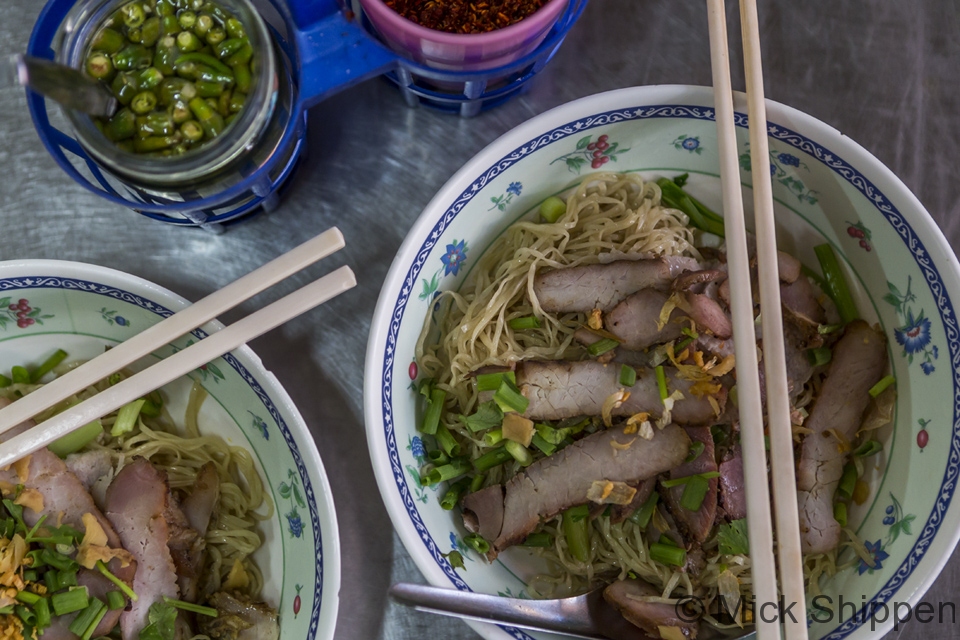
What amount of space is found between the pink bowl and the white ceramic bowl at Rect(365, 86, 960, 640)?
6.6 inches

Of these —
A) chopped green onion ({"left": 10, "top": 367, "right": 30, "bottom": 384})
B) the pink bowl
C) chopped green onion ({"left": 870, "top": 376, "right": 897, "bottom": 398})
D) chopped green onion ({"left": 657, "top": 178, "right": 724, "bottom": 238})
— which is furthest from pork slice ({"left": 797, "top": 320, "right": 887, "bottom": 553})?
chopped green onion ({"left": 10, "top": 367, "right": 30, "bottom": 384})

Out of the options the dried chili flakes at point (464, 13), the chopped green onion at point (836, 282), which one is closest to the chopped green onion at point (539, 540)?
the chopped green onion at point (836, 282)

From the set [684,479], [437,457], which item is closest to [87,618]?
[437,457]

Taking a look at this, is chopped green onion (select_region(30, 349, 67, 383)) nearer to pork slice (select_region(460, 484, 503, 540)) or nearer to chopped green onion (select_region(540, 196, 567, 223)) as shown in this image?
pork slice (select_region(460, 484, 503, 540))

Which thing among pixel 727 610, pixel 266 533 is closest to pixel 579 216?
pixel 727 610

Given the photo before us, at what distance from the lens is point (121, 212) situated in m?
1.68

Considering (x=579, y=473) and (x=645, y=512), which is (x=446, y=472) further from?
(x=645, y=512)

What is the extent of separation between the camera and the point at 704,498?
134cm

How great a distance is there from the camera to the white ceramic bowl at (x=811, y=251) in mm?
1271

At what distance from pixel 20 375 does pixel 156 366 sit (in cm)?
40

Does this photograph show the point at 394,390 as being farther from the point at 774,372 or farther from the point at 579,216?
the point at 774,372

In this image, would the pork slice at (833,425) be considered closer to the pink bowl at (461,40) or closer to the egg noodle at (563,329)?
the egg noodle at (563,329)

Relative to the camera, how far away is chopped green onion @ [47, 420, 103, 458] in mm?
1444

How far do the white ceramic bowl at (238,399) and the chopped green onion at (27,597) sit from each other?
0.41m
